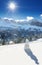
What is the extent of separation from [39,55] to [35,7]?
1215 mm

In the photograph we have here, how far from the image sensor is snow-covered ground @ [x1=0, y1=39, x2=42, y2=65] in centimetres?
207

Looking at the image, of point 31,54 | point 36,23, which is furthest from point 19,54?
point 36,23

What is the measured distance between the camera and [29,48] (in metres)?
2.39

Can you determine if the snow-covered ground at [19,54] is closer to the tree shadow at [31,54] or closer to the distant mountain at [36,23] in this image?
the tree shadow at [31,54]

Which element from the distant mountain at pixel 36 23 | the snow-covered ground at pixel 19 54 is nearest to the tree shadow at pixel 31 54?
the snow-covered ground at pixel 19 54

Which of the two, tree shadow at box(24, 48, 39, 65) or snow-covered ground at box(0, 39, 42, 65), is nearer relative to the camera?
snow-covered ground at box(0, 39, 42, 65)

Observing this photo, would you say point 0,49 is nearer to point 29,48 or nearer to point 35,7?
point 29,48

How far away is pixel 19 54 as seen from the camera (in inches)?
88.2

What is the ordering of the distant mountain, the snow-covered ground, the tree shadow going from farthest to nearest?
the distant mountain → the tree shadow → the snow-covered ground

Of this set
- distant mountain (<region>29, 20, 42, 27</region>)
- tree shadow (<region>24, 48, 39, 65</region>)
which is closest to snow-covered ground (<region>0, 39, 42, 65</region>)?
tree shadow (<region>24, 48, 39, 65</region>)

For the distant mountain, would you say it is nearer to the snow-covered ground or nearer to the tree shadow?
the snow-covered ground

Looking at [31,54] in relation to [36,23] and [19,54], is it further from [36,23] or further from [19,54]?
[36,23]

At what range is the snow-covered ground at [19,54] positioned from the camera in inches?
81.3

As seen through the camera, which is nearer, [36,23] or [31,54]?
[31,54]
